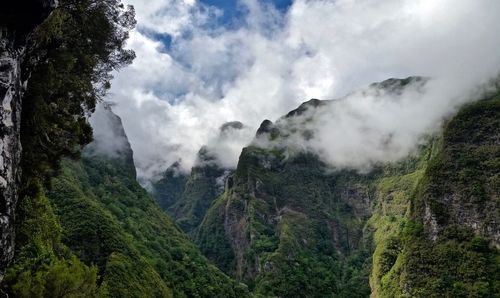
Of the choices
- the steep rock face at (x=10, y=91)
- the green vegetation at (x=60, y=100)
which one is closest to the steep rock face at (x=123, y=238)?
the green vegetation at (x=60, y=100)

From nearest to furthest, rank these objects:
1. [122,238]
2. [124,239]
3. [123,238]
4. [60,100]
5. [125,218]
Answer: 1. [60,100]
2. [122,238]
3. [123,238]
4. [124,239]
5. [125,218]

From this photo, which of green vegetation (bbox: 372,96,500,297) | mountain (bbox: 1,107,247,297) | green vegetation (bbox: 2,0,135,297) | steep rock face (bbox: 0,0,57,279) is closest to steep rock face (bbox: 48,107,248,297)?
mountain (bbox: 1,107,247,297)

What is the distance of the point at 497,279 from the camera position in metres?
122

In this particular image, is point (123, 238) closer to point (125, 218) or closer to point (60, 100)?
point (125, 218)

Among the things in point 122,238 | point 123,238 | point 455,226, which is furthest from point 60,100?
point 455,226

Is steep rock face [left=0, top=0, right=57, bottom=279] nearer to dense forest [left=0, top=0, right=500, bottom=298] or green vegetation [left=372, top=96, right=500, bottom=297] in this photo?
dense forest [left=0, top=0, right=500, bottom=298]

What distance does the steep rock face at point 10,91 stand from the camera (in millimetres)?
21062

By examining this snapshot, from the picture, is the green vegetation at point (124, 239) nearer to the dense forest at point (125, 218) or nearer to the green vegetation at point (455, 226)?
the dense forest at point (125, 218)

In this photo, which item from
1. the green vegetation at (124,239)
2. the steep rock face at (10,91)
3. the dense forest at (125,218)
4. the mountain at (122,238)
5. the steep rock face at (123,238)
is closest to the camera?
the steep rock face at (10,91)

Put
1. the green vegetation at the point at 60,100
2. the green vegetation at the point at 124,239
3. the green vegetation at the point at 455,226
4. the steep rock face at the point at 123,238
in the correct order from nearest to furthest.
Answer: the green vegetation at the point at 60,100, the steep rock face at the point at 123,238, the green vegetation at the point at 124,239, the green vegetation at the point at 455,226

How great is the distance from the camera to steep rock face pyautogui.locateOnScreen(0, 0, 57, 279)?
2106cm

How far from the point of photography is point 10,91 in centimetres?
2183

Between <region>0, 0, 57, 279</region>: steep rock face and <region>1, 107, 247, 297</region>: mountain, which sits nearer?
<region>0, 0, 57, 279</region>: steep rock face

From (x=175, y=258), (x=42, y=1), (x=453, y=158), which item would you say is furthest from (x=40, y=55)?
(x=453, y=158)
